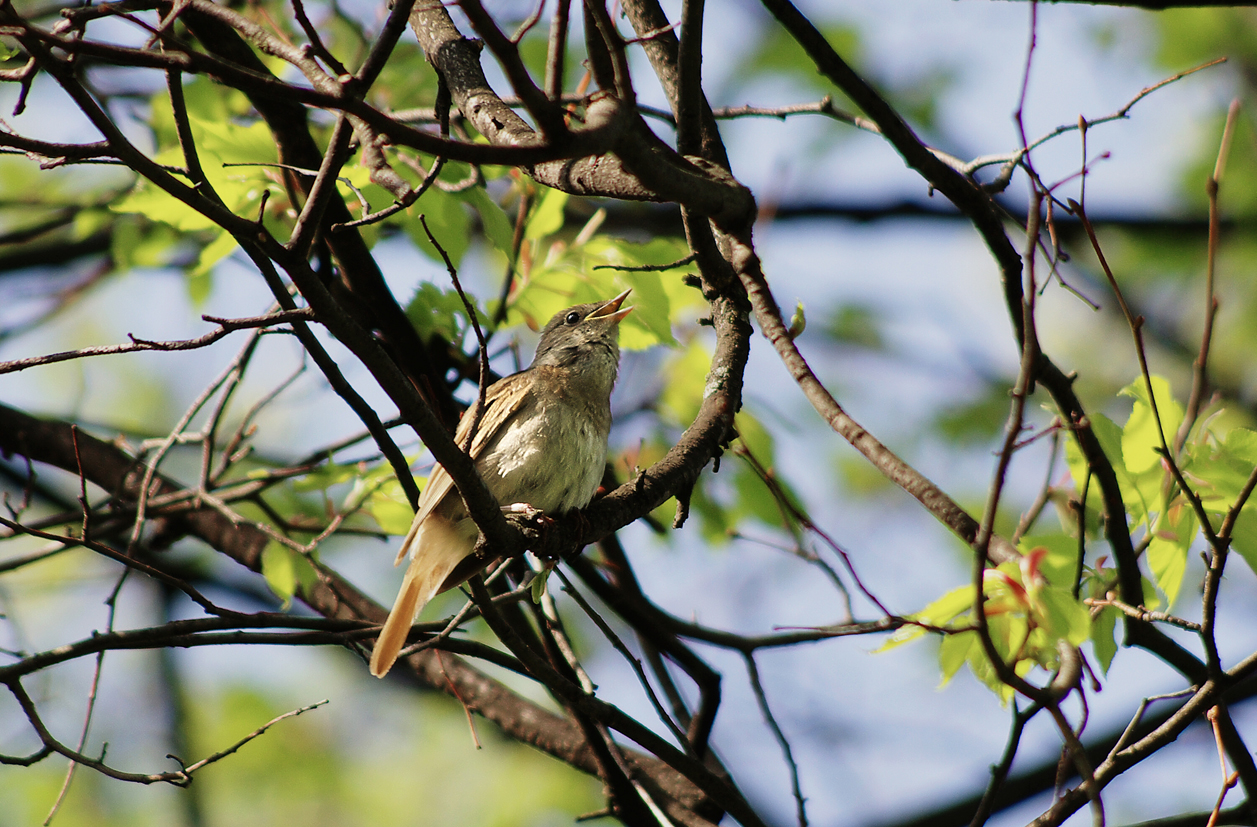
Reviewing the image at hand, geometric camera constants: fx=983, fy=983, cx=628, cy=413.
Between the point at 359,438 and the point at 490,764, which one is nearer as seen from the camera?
the point at 359,438

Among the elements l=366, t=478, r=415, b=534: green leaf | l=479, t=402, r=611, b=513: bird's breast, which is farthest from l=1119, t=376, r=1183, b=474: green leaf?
l=366, t=478, r=415, b=534: green leaf

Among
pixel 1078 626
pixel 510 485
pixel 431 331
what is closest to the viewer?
pixel 1078 626

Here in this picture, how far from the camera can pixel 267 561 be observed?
431 cm

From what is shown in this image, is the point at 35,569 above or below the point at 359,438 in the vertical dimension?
above

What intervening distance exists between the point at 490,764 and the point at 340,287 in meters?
6.35

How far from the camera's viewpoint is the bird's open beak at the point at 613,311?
4508 millimetres

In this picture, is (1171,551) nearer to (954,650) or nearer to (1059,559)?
(1059,559)

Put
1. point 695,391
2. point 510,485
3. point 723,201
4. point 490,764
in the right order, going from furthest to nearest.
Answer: point 490,764 → point 695,391 → point 510,485 → point 723,201

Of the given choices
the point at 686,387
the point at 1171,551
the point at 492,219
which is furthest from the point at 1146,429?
the point at 686,387

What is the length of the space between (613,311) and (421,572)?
179 centimetres

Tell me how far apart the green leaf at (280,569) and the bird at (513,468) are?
56 cm

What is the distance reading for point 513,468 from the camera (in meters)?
4.24

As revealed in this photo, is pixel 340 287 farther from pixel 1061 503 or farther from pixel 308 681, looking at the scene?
pixel 308 681

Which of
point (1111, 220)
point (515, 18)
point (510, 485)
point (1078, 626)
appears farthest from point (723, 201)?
point (1111, 220)
